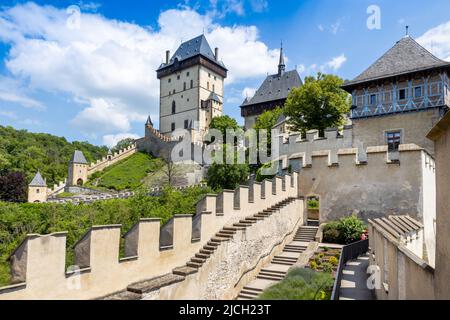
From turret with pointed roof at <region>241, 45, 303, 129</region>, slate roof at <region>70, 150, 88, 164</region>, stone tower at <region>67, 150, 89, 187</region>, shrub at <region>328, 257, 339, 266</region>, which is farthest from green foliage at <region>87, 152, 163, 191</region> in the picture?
shrub at <region>328, 257, 339, 266</region>

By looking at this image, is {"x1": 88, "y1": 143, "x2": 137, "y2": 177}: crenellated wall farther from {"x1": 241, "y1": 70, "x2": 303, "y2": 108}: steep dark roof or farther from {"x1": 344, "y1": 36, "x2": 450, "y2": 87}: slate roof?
{"x1": 344, "y1": 36, "x2": 450, "y2": 87}: slate roof

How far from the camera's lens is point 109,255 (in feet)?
27.6

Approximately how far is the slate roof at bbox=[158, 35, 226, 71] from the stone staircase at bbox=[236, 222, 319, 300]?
201ft

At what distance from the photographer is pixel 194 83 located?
7300 cm

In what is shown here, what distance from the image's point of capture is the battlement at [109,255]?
22.1ft

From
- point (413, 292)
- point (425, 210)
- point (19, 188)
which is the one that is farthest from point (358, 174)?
point (19, 188)

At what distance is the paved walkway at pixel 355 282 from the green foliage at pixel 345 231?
180cm

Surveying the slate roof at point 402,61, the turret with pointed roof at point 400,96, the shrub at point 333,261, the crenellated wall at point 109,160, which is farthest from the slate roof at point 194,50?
the shrub at point 333,261

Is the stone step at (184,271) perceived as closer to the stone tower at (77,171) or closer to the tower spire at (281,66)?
the stone tower at (77,171)

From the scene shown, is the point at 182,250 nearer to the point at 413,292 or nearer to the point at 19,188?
the point at 413,292

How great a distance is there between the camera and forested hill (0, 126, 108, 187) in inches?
2347

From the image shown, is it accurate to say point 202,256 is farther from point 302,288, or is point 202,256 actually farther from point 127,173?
point 127,173

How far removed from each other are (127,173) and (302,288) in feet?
165
